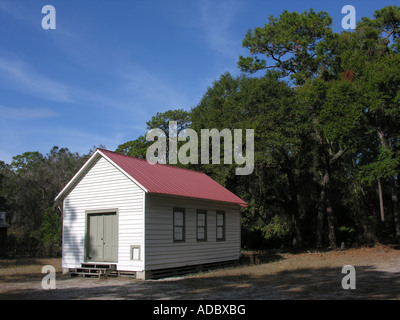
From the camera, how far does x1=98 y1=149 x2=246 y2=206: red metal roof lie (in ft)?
53.3

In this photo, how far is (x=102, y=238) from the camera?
16750 mm

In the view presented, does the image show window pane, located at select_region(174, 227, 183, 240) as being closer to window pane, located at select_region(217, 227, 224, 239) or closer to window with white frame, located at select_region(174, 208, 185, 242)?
window with white frame, located at select_region(174, 208, 185, 242)

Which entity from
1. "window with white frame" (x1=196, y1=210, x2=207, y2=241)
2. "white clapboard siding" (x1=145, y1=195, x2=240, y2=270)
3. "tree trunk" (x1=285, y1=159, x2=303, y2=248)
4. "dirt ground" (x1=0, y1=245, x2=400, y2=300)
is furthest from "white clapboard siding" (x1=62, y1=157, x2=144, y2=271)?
"tree trunk" (x1=285, y1=159, x2=303, y2=248)

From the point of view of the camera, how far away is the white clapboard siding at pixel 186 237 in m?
15.6

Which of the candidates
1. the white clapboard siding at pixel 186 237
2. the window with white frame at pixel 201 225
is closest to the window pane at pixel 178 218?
the white clapboard siding at pixel 186 237

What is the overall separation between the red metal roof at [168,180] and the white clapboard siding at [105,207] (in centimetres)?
42

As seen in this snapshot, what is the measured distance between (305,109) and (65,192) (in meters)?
16.7

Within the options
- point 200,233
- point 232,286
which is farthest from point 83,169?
point 232,286

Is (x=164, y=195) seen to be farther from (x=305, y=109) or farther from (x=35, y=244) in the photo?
(x=35, y=244)

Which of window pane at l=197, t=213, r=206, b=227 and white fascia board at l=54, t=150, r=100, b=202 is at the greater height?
white fascia board at l=54, t=150, r=100, b=202

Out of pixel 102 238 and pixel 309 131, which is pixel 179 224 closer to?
pixel 102 238

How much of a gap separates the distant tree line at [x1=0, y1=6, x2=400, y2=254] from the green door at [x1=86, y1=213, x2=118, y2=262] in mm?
9836

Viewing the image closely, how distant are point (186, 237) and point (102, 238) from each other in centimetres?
374

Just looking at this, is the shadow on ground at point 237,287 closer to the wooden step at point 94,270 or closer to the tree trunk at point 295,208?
the wooden step at point 94,270
